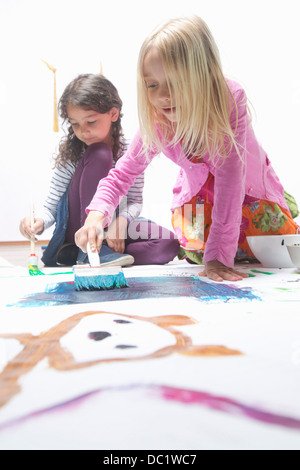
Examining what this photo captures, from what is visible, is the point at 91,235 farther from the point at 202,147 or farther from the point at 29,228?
the point at 29,228

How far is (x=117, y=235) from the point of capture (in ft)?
4.11

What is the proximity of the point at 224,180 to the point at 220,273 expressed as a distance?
20 cm

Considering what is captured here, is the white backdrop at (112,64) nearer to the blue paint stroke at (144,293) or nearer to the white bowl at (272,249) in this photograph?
the white bowl at (272,249)

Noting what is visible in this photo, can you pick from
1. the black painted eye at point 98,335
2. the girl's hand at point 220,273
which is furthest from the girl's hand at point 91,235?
the black painted eye at point 98,335

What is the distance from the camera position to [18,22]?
266cm

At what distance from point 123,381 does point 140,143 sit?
70 centimetres

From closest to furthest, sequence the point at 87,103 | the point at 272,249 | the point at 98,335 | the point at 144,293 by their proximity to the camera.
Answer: the point at 98,335 < the point at 144,293 < the point at 272,249 < the point at 87,103

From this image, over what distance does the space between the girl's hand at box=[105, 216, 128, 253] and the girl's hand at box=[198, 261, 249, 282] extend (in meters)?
0.43

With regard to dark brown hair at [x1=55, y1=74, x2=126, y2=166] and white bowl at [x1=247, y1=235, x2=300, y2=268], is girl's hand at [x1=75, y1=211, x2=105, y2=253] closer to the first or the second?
white bowl at [x1=247, y1=235, x2=300, y2=268]

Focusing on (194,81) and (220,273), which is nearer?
(194,81)

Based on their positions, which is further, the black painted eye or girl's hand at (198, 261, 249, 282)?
girl's hand at (198, 261, 249, 282)

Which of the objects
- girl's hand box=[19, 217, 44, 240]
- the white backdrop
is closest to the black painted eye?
girl's hand box=[19, 217, 44, 240]

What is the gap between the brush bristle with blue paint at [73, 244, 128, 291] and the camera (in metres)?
0.71

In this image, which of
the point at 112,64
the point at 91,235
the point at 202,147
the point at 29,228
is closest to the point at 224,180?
the point at 202,147
